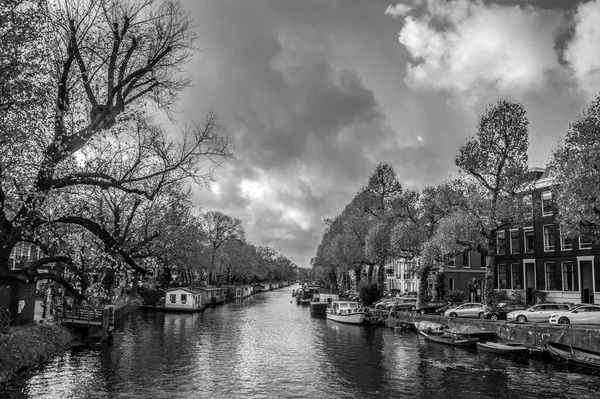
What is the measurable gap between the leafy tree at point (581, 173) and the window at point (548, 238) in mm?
21422

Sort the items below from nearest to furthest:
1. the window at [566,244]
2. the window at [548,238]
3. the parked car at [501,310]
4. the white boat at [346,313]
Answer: the parked car at [501,310], the window at [566,244], the white boat at [346,313], the window at [548,238]

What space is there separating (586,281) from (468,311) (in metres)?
19.2

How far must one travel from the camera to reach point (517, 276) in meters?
64.1

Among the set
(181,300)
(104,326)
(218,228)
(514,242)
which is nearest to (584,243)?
(514,242)

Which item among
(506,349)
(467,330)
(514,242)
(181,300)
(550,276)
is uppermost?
(514,242)

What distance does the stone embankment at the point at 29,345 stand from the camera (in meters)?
26.1

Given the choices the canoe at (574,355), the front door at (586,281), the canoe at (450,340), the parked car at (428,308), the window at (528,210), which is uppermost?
the window at (528,210)

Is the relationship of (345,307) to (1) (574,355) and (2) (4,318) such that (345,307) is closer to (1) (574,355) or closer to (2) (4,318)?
(1) (574,355)

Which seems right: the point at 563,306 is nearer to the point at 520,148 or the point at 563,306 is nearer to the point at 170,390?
the point at 520,148

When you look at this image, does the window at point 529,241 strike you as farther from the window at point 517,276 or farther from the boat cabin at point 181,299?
the boat cabin at point 181,299

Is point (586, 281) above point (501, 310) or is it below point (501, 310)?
above

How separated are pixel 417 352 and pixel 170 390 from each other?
21.3 metres

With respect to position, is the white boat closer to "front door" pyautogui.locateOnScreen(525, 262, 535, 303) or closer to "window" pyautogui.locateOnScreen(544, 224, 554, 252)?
"front door" pyautogui.locateOnScreen(525, 262, 535, 303)

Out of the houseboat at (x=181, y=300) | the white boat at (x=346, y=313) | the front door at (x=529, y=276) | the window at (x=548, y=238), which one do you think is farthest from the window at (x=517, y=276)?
the houseboat at (x=181, y=300)
